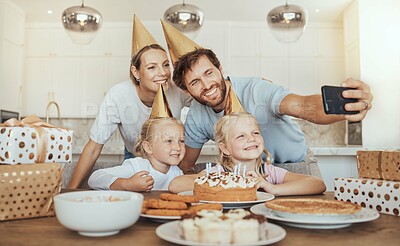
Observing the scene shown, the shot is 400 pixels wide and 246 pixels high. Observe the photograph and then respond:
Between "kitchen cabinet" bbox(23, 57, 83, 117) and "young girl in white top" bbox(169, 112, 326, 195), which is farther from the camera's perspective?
"kitchen cabinet" bbox(23, 57, 83, 117)

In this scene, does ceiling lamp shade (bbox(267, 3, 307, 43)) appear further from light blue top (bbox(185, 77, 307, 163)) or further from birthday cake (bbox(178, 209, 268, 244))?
birthday cake (bbox(178, 209, 268, 244))

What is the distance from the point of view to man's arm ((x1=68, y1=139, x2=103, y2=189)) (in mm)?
1309

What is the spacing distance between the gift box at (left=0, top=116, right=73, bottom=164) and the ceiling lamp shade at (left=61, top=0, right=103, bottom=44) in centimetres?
143

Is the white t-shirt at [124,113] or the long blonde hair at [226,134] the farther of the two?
the white t-shirt at [124,113]

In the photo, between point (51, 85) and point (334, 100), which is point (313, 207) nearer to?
point (334, 100)

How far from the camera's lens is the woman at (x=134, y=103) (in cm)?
136

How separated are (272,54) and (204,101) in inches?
100

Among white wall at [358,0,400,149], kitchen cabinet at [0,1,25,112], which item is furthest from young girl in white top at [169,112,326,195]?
kitchen cabinet at [0,1,25,112]

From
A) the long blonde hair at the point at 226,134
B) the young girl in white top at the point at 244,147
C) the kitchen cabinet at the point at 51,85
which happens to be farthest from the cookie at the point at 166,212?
the kitchen cabinet at the point at 51,85

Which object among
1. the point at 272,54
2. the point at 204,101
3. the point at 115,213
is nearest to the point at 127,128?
the point at 204,101

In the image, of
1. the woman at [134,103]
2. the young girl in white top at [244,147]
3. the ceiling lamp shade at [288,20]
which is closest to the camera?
the young girl in white top at [244,147]

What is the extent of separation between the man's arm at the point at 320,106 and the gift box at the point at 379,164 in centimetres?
12

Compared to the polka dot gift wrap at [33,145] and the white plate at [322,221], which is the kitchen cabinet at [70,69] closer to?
the polka dot gift wrap at [33,145]

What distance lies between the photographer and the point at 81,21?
2.03m
